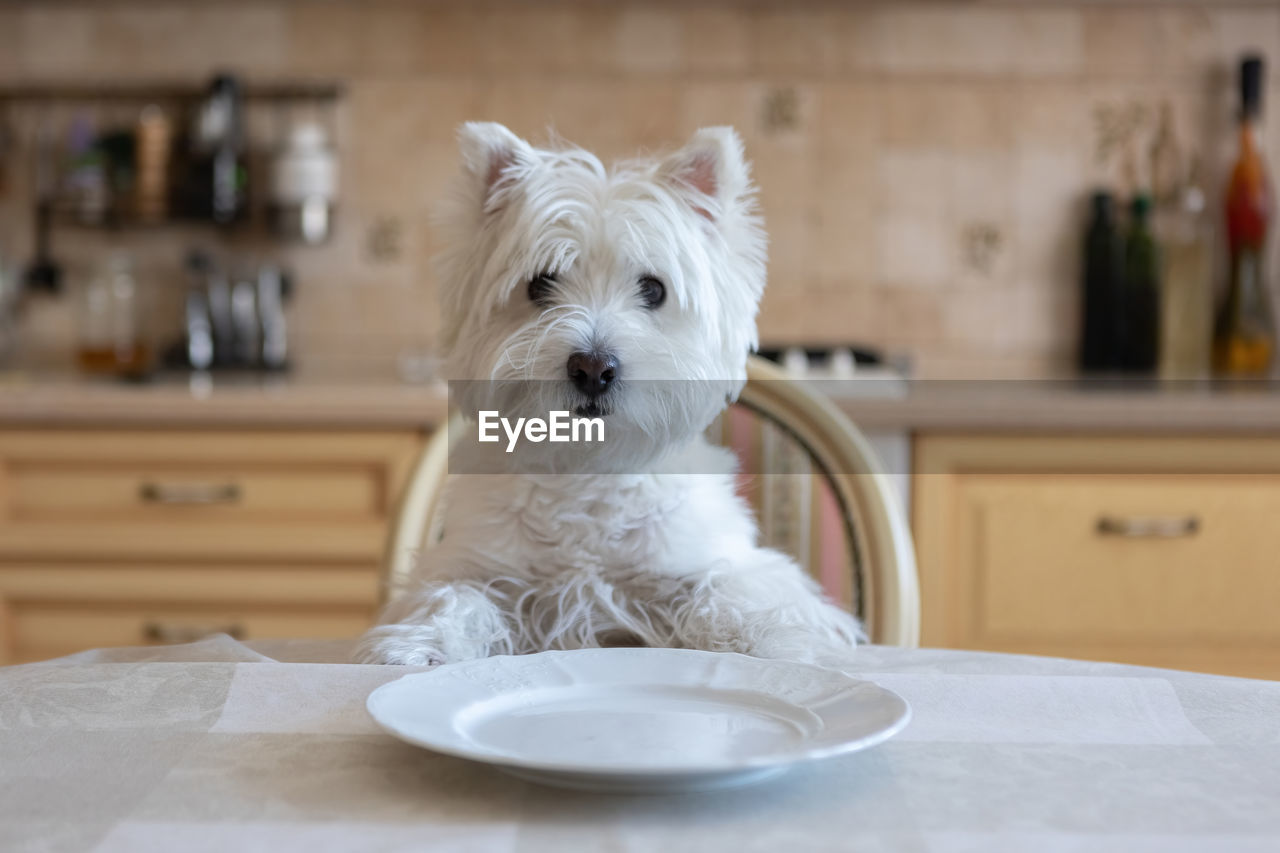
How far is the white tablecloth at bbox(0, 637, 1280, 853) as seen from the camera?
432mm

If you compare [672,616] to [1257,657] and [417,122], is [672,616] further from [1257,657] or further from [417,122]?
[417,122]

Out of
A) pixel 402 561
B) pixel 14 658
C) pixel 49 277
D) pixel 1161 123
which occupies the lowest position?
pixel 14 658

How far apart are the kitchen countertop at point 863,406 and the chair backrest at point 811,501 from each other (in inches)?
24.7

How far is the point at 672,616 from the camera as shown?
87 centimetres

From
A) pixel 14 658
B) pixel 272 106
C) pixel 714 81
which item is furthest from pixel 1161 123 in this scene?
pixel 14 658

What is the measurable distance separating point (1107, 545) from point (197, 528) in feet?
4.78

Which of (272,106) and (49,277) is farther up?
(272,106)

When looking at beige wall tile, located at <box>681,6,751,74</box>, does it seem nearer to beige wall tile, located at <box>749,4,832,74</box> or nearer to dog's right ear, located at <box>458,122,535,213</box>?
beige wall tile, located at <box>749,4,832,74</box>

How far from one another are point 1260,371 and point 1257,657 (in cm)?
69

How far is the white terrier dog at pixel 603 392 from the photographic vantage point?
83cm

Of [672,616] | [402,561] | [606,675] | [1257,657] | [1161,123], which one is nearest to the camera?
[606,675]

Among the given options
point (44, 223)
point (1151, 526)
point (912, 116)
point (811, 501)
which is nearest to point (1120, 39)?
point (912, 116)

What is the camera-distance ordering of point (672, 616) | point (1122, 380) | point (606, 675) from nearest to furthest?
point (606, 675) → point (672, 616) → point (1122, 380)

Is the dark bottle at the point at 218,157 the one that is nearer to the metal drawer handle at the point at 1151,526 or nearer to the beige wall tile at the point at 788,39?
the beige wall tile at the point at 788,39
